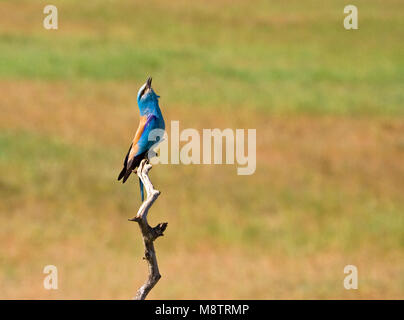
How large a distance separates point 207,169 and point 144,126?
2171 cm

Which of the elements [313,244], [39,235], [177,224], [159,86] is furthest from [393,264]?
[159,86]

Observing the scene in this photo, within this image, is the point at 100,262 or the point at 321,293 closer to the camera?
the point at 321,293

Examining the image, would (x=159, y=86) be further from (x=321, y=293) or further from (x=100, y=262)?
(x=321, y=293)

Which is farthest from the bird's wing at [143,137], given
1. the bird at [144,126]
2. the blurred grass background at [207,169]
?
the blurred grass background at [207,169]

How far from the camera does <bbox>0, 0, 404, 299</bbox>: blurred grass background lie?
21500 mm

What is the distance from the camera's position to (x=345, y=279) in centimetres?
2058

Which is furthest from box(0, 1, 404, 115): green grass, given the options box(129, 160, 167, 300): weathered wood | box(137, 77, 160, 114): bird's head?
box(129, 160, 167, 300): weathered wood

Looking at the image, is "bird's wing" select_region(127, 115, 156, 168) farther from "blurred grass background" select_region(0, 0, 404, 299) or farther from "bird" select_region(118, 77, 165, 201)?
"blurred grass background" select_region(0, 0, 404, 299)

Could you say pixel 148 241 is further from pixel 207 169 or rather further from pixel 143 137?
pixel 207 169

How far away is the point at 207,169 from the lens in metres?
27.4

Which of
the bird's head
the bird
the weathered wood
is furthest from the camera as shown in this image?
the bird's head

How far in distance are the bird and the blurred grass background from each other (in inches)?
533

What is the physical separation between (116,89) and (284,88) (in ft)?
22.4

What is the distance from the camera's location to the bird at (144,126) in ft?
18.6
